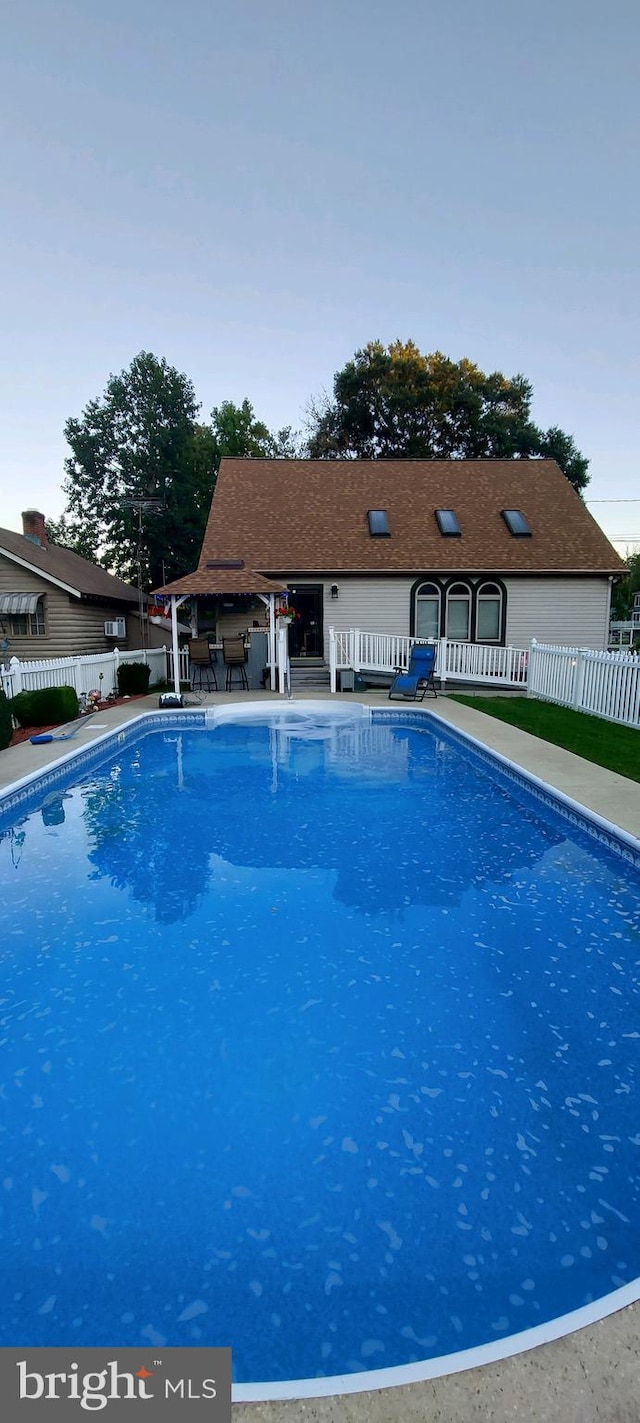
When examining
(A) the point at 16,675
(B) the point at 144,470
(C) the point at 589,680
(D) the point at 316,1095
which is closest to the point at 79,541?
(B) the point at 144,470

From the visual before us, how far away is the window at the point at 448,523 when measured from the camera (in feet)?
61.8

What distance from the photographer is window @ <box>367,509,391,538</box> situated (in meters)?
18.8

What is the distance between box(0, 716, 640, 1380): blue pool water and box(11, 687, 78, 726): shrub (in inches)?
241

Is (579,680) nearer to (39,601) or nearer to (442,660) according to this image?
(442,660)

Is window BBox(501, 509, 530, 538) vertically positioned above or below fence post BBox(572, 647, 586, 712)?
above

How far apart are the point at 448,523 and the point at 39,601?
1258cm

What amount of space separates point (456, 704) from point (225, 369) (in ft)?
81.2

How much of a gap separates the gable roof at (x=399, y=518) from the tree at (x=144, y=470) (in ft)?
42.8

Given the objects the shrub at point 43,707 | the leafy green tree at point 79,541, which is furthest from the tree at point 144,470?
the shrub at point 43,707

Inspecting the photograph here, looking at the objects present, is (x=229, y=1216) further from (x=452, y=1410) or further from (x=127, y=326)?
(x=127, y=326)

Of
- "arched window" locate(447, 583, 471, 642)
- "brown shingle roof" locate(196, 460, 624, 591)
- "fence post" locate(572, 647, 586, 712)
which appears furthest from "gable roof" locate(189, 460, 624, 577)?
"fence post" locate(572, 647, 586, 712)

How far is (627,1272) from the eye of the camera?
199cm

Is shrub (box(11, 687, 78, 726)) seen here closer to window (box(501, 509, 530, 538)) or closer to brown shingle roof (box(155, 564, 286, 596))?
brown shingle roof (box(155, 564, 286, 596))

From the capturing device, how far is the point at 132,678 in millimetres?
16766
